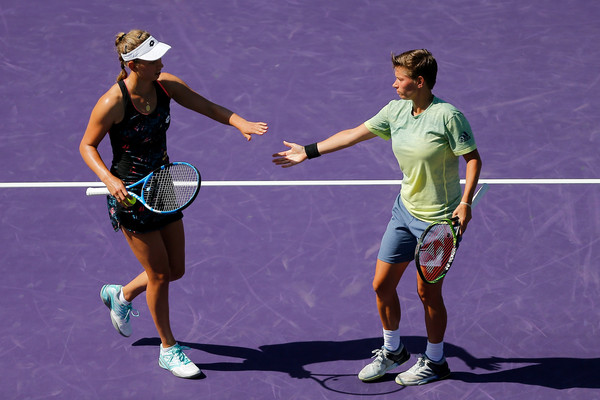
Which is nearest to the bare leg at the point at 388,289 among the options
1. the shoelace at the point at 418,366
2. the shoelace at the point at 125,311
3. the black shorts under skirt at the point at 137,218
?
the shoelace at the point at 418,366

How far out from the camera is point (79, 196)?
7664mm

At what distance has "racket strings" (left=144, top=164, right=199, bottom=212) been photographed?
560cm

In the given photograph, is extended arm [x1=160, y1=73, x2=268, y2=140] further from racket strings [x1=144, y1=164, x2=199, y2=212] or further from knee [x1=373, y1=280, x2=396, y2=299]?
knee [x1=373, y1=280, x2=396, y2=299]

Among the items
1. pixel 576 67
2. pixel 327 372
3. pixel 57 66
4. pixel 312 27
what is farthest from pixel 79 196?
pixel 576 67

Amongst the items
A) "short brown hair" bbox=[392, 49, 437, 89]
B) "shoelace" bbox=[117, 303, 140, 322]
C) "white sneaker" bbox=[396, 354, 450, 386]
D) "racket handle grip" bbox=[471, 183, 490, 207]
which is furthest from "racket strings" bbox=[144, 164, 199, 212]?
"white sneaker" bbox=[396, 354, 450, 386]

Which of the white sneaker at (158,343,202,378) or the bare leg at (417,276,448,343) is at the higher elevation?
the bare leg at (417,276,448,343)

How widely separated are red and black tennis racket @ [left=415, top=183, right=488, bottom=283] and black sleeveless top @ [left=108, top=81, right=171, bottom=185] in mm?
1691

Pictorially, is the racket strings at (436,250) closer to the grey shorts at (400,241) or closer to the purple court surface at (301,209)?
the grey shorts at (400,241)

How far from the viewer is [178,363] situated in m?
5.96

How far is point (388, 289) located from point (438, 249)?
1.52ft

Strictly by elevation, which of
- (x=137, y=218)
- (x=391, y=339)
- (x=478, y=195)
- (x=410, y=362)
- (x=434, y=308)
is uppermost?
(x=478, y=195)

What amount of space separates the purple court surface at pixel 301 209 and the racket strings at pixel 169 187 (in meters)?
1.12

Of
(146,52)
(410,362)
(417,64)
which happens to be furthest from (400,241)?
(146,52)

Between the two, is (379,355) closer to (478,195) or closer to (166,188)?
(478,195)
